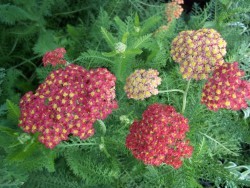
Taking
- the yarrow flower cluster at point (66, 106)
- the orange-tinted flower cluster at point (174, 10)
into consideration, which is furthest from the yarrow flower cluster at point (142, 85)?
the orange-tinted flower cluster at point (174, 10)

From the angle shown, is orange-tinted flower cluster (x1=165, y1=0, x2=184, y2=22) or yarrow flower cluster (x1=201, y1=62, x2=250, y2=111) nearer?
yarrow flower cluster (x1=201, y1=62, x2=250, y2=111)

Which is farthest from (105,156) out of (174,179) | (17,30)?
(17,30)

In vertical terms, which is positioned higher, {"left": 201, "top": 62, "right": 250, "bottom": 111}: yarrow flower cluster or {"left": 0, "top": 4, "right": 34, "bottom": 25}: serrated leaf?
{"left": 0, "top": 4, "right": 34, "bottom": 25}: serrated leaf

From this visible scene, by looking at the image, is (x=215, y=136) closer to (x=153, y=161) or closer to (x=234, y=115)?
(x=234, y=115)

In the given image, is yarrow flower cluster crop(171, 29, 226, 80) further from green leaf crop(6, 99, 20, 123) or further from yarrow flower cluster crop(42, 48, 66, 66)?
green leaf crop(6, 99, 20, 123)

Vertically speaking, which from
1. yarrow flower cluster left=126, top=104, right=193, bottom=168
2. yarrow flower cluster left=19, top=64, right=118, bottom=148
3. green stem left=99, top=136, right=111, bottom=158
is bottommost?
green stem left=99, top=136, right=111, bottom=158

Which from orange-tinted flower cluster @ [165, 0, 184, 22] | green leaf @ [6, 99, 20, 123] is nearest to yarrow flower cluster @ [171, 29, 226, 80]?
orange-tinted flower cluster @ [165, 0, 184, 22]

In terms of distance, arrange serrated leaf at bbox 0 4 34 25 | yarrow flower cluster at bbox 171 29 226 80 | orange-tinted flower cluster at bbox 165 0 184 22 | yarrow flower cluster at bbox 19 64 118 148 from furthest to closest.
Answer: serrated leaf at bbox 0 4 34 25
orange-tinted flower cluster at bbox 165 0 184 22
yarrow flower cluster at bbox 171 29 226 80
yarrow flower cluster at bbox 19 64 118 148

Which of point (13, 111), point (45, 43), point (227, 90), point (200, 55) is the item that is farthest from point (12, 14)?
point (227, 90)
